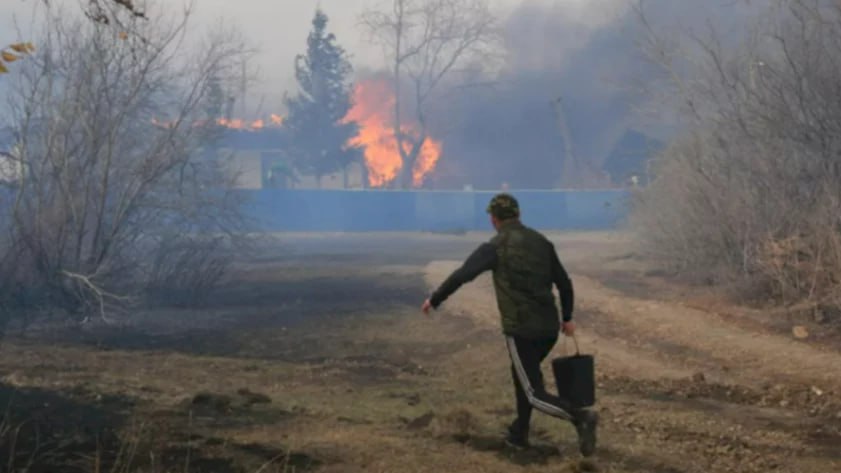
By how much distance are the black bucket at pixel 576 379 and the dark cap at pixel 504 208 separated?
1131mm

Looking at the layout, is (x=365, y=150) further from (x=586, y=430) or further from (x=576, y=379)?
(x=586, y=430)

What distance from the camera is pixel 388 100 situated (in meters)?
72.5

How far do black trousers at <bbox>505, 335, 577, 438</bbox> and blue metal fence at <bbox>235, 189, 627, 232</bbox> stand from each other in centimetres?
4383

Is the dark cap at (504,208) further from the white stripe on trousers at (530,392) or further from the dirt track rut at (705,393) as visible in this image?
the dirt track rut at (705,393)

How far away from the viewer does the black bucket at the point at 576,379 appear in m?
6.37

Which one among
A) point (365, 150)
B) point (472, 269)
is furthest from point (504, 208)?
point (365, 150)

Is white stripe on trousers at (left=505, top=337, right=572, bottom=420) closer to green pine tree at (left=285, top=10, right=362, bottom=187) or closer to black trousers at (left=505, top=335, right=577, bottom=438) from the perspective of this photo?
black trousers at (left=505, top=335, right=577, bottom=438)

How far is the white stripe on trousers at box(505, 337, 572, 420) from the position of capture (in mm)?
6285

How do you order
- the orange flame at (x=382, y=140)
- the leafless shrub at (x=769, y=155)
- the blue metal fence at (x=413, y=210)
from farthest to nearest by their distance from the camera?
1. the orange flame at (x=382, y=140)
2. the blue metal fence at (x=413, y=210)
3. the leafless shrub at (x=769, y=155)

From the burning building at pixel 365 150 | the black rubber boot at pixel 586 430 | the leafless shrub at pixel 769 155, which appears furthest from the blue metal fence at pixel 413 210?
the black rubber boot at pixel 586 430

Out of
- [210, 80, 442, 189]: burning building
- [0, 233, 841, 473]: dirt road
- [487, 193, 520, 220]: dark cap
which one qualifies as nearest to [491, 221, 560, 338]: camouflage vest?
[487, 193, 520, 220]: dark cap

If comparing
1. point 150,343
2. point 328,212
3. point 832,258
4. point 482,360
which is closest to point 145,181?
point 150,343

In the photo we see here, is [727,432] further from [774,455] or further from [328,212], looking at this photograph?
[328,212]

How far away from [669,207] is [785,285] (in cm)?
851
